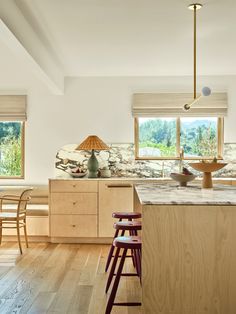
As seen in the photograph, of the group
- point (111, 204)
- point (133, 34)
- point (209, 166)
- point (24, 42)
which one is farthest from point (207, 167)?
point (111, 204)

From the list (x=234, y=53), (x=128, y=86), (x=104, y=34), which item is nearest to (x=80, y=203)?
(x=128, y=86)

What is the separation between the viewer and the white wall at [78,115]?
19.2ft

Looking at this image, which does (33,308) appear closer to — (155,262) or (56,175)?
(155,262)

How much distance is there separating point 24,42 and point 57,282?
221cm

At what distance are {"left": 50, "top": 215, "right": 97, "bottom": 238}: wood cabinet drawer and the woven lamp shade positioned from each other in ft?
3.17

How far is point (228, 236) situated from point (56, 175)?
12.7ft

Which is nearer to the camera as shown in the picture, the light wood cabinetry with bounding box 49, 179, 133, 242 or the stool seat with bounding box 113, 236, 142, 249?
the stool seat with bounding box 113, 236, 142, 249

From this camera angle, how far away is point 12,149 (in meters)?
5.99

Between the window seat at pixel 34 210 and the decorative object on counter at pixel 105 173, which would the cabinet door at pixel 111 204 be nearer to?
the decorative object on counter at pixel 105 173

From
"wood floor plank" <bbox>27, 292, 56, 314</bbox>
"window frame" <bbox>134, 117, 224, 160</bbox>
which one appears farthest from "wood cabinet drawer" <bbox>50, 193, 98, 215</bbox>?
"wood floor plank" <bbox>27, 292, 56, 314</bbox>

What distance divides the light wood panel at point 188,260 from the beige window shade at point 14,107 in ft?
13.1

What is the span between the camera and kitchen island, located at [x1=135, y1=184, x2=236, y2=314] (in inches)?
92.0

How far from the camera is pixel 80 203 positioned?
17.2 feet

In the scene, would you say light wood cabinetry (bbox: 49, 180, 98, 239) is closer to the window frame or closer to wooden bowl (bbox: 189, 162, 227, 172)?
the window frame
